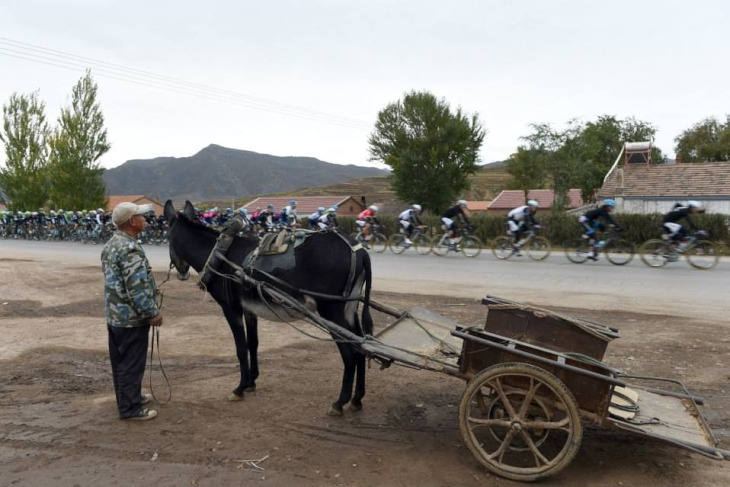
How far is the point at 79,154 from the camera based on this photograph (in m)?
43.9

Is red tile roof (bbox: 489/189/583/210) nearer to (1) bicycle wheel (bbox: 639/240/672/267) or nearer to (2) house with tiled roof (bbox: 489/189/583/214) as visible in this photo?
(2) house with tiled roof (bbox: 489/189/583/214)

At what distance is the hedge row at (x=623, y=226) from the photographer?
22.7 meters

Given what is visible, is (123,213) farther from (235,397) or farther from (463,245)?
(463,245)

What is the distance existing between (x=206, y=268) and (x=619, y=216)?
76.7 feet

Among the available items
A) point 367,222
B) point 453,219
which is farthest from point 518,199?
Result: point 453,219

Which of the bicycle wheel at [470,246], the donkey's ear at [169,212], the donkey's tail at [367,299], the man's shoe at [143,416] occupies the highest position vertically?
the donkey's ear at [169,212]

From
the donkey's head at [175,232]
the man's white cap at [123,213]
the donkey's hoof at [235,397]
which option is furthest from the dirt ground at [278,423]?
the man's white cap at [123,213]

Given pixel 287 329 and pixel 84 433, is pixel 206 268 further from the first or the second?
pixel 287 329

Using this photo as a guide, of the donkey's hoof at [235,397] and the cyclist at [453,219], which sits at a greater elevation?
the cyclist at [453,219]

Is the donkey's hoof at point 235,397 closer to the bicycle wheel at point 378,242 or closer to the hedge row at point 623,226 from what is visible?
the bicycle wheel at point 378,242

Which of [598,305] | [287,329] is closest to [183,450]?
[287,329]

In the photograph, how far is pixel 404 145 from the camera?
56875 millimetres

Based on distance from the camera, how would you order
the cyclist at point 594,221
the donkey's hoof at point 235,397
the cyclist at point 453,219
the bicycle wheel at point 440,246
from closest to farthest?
the donkey's hoof at point 235,397 < the cyclist at point 594,221 < the cyclist at point 453,219 < the bicycle wheel at point 440,246

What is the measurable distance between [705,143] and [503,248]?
177 ft
